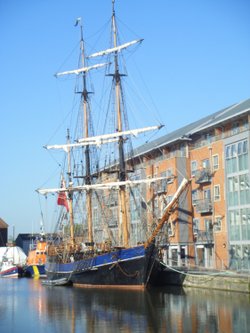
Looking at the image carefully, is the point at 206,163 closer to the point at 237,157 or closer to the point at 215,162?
the point at 215,162

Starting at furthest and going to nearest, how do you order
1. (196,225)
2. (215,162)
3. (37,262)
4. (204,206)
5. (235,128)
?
(37,262) → (196,225) → (204,206) → (215,162) → (235,128)

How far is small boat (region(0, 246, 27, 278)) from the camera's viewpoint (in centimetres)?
8119

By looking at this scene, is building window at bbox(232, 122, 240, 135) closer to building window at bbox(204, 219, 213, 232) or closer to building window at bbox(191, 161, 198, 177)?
building window at bbox(191, 161, 198, 177)

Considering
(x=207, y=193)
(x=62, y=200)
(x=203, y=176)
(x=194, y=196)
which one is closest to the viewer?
(x=203, y=176)

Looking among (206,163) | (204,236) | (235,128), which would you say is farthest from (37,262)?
(235,128)

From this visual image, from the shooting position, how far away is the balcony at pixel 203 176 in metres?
51.0

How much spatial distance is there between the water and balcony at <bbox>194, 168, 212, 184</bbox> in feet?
42.5

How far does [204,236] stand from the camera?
52000 mm

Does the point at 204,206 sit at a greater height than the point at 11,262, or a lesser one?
greater

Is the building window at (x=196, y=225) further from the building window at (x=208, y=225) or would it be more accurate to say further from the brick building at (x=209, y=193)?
the building window at (x=208, y=225)

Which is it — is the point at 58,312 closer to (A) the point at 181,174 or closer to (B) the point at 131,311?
(B) the point at 131,311

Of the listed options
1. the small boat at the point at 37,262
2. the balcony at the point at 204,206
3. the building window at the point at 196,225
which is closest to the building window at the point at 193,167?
the balcony at the point at 204,206

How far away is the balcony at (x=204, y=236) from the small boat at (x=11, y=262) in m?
36.2

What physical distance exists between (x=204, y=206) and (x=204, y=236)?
288cm
